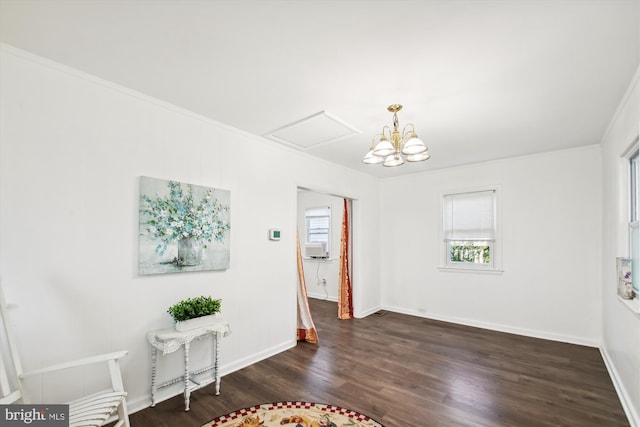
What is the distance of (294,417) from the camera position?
2.40 meters

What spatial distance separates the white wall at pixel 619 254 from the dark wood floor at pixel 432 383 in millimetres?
195

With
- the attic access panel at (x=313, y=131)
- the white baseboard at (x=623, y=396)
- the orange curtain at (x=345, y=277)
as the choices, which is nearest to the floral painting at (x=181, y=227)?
the attic access panel at (x=313, y=131)

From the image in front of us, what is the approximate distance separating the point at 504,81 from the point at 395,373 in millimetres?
2826

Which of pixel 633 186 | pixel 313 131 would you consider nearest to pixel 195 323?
pixel 313 131

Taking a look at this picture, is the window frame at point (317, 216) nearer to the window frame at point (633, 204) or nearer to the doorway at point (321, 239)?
the doorway at point (321, 239)

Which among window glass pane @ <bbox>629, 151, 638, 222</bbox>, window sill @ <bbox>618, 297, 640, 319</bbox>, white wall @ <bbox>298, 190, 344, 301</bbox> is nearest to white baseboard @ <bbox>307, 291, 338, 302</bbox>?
white wall @ <bbox>298, 190, 344, 301</bbox>

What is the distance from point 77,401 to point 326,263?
524cm

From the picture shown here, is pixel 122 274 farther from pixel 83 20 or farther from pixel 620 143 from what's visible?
pixel 620 143

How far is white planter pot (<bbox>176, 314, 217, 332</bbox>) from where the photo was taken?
2562 mm

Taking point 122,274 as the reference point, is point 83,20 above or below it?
above

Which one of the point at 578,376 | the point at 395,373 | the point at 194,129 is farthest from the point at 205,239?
the point at 578,376

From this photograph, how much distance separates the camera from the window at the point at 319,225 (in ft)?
22.5

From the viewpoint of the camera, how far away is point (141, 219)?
253 centimetres

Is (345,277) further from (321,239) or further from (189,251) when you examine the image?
(189,251)
